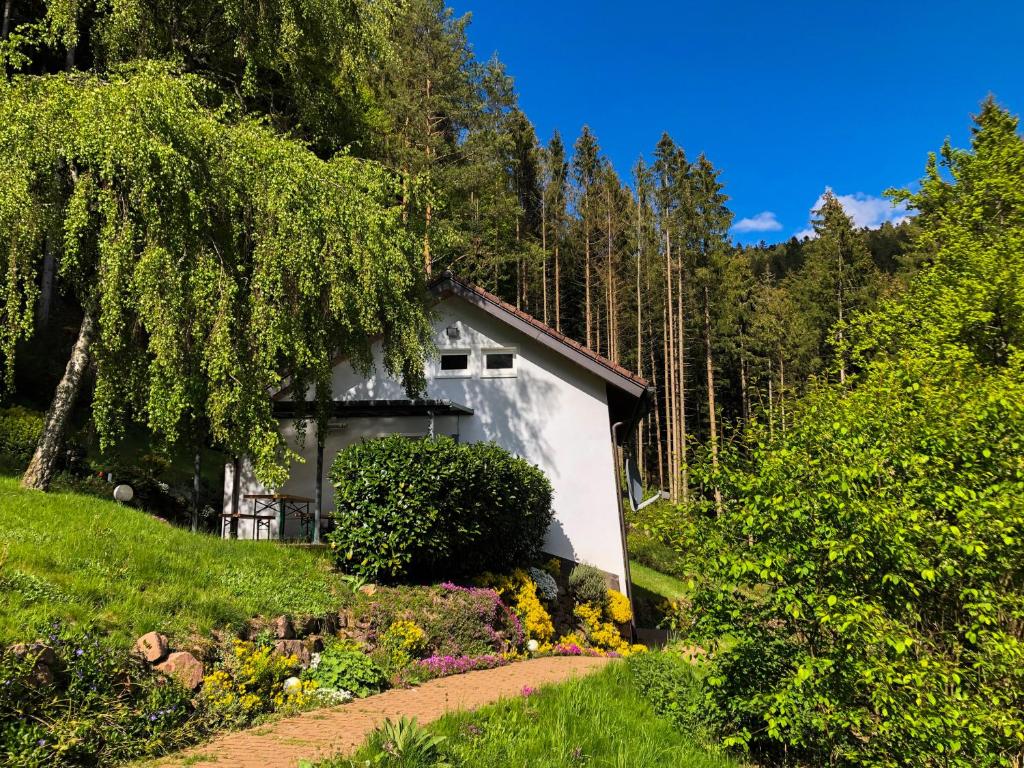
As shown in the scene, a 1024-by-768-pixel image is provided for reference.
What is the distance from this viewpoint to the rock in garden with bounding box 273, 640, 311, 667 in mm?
5898

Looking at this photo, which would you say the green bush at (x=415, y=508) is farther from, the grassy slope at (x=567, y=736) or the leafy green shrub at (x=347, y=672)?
the grassy slope at (x=567, y=736)

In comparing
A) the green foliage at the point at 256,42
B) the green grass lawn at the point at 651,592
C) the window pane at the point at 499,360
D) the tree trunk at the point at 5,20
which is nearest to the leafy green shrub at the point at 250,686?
the green foliage at the point at 256,42

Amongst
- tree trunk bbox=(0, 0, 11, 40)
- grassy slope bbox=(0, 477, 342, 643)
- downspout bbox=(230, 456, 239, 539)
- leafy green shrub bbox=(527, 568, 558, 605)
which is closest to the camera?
grassy slope bbox=(0, 477, 342, 643)

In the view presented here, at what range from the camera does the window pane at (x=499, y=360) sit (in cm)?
1371

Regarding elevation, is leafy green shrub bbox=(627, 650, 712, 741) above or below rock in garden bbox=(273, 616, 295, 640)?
below

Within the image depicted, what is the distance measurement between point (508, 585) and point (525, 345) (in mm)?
5682

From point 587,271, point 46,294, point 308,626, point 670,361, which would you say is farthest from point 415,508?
→ point 587,271

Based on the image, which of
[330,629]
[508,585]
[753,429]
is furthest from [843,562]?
[508,585]

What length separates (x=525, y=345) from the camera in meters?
13.6

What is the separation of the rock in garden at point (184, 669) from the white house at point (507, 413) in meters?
7.24

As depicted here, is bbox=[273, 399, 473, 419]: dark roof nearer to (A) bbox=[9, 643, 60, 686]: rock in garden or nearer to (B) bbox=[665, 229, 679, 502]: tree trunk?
(A) bbox=[9, 643, 60, 686]: rock in garden

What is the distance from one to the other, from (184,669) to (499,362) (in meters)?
9.62

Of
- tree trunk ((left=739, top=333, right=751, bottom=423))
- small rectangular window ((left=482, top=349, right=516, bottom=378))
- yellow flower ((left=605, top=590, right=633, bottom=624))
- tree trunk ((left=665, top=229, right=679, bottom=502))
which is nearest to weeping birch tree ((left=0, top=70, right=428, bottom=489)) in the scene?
small rectangular window ((left=482, top=349, right=516, bottom=378))

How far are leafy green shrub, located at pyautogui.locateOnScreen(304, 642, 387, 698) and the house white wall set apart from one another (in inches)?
253
